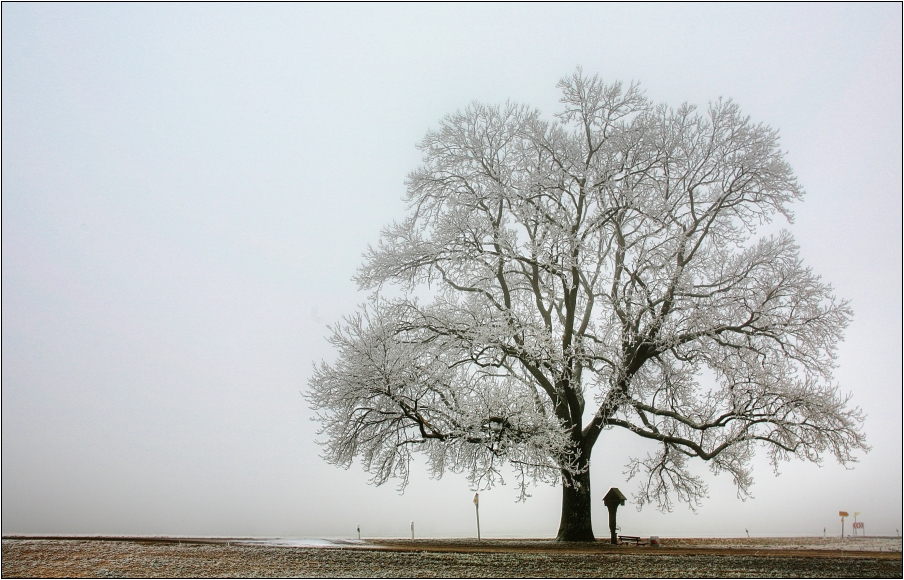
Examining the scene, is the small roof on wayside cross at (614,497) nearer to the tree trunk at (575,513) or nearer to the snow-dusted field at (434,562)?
the tree trunk at (575,513)

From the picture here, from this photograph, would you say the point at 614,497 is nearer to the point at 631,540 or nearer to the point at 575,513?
the point at 575,513

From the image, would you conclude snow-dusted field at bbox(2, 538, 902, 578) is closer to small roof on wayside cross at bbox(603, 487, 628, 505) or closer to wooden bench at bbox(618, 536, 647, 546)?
small roof on wayside cross at bbox(603, 487, 628, 505)

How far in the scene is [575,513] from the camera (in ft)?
52.7

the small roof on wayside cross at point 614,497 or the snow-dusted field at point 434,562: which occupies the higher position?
the small roof on wayside cross at point 614,497

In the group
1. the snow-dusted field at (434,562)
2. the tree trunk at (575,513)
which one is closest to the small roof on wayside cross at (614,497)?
the tree trunk at (575,513)

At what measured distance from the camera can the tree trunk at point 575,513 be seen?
16.0 m

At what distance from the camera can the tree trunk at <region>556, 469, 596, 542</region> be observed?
1598cm

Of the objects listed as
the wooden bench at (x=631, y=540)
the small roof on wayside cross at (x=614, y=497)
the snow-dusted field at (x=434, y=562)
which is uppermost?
Result: the small roof on wayside cross at (x=614, y=497)

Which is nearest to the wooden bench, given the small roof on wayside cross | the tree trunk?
the tree trunk

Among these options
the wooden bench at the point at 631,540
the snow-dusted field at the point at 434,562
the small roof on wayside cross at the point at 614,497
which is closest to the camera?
the snow-dusted field at the point at 434,562

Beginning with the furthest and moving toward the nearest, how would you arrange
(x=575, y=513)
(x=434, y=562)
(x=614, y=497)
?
(x=575, y=513), (x=614, y=497), (x=434, y=562)

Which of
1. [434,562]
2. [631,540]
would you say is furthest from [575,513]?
[434,562]

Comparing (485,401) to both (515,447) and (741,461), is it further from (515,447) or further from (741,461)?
(741,461)

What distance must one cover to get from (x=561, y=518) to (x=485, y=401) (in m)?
3.73
